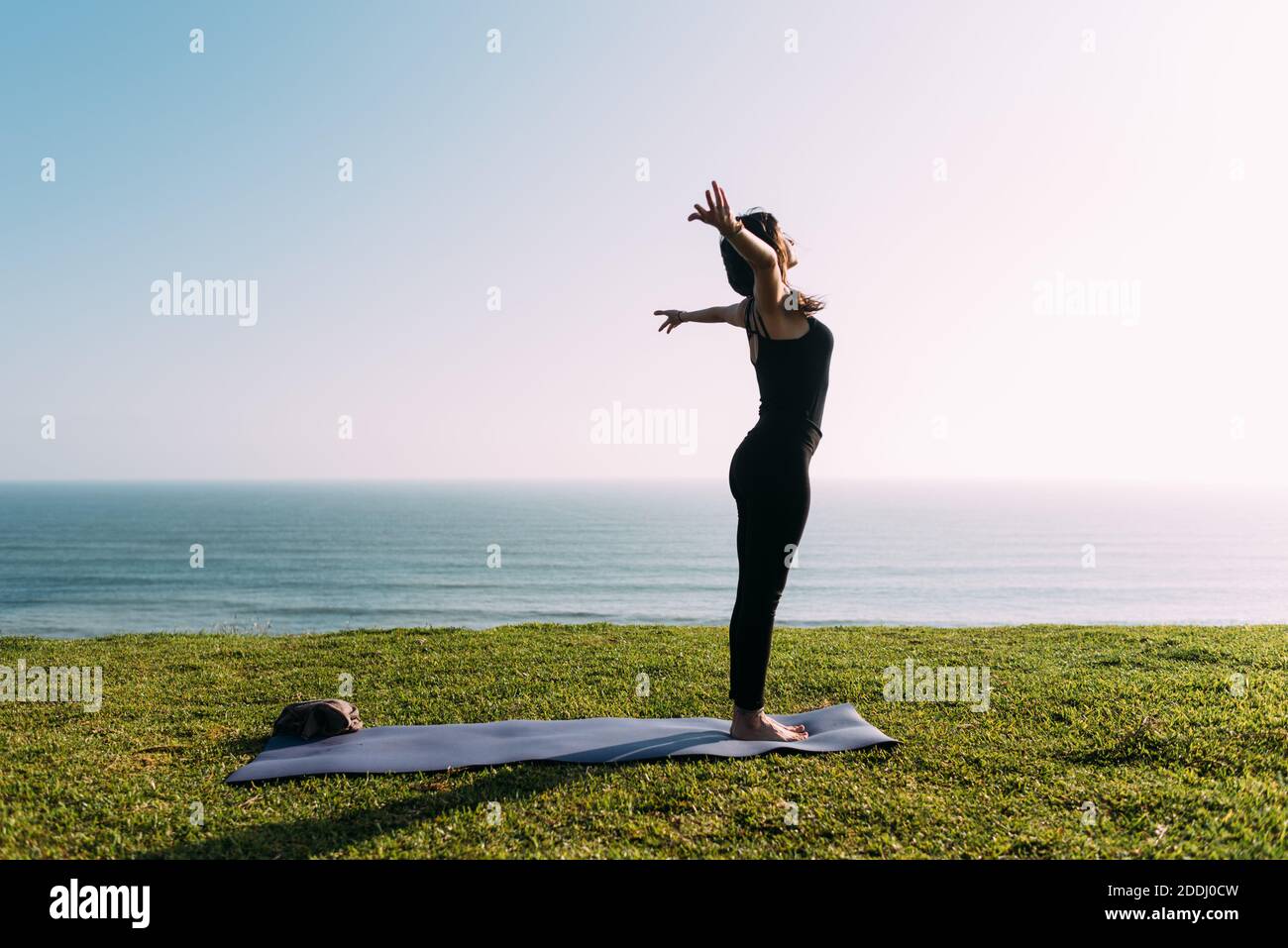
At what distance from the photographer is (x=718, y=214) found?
148 inches

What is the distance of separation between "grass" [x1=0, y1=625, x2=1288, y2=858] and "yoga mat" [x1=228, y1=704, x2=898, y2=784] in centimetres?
13

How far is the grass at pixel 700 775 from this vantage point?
335 cm

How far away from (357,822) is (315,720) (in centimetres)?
161

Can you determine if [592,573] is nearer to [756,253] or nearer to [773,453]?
[773,453]

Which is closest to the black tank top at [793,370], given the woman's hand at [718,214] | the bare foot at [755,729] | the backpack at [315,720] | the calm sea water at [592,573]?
the woman's hand at [718,214]

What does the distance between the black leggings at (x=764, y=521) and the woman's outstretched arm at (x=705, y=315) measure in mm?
725

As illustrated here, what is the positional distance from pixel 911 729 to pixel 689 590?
4302cm

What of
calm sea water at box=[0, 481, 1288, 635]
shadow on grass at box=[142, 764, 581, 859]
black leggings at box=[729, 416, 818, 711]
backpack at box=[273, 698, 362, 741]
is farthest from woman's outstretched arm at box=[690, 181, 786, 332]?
calm sea water at box=[0, 481, 1288, 635]

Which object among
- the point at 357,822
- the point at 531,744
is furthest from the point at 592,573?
the point at 357,822

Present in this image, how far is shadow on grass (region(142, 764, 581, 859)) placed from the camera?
329 cm

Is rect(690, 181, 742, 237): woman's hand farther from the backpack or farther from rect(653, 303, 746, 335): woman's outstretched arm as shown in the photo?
the backpack
